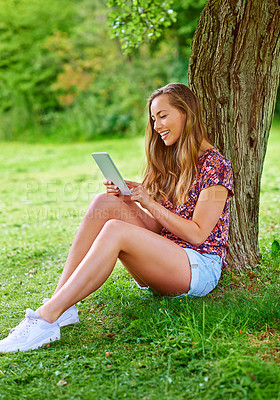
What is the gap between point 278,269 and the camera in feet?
10.7

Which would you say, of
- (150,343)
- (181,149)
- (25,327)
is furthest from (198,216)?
(25,327)

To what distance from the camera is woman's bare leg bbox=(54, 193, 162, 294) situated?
2.78 meters

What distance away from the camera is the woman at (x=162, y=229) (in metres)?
2.50

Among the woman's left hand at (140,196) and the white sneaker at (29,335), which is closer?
the white sneaker at (29,335)

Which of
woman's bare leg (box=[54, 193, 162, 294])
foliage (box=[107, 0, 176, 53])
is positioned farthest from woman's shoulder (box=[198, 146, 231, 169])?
foliage (box=[107, 0, 176, 53])

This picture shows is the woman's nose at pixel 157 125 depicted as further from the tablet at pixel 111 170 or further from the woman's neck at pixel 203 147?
the tablet at pixel 111 170

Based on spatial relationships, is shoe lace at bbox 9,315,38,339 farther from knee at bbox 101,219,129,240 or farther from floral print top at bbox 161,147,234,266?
floral print top at bbox 161,147,234,266

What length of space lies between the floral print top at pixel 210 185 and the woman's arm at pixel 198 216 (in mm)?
57

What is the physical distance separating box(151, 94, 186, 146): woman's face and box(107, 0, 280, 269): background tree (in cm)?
43

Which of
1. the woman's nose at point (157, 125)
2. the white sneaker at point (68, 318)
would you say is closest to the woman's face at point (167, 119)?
the woman's nose at point (157, 125)

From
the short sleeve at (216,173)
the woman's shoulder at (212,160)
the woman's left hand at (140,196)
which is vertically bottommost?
the woman's left hand at (140,196)

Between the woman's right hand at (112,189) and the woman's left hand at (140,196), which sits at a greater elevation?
the woman's left hand at (140,196)

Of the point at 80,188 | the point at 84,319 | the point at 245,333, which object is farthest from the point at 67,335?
the point at 80,188

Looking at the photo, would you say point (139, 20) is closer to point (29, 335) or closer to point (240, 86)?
point (240, 86)
